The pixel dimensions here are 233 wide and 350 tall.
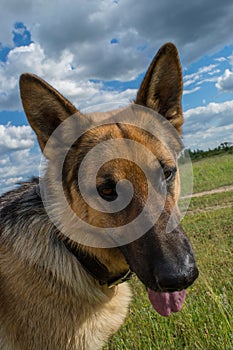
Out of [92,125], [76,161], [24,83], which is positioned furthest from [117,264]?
[24,83]

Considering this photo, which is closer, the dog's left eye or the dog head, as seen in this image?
the dog head

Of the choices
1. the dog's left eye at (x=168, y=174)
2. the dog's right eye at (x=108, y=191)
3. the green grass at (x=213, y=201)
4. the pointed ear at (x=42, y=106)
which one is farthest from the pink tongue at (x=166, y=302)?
the green grass at (x=213, y=201)

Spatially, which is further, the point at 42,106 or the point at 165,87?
the point at 165,87

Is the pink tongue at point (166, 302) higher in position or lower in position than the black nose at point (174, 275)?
lower

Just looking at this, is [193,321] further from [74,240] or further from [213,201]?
[213,201]

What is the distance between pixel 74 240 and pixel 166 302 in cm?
90

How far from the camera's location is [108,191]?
9.45 ft

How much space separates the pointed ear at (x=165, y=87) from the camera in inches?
121

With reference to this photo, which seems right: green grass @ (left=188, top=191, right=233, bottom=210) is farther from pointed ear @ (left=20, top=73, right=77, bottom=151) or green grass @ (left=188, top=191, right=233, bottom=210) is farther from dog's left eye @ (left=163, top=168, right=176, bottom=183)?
pointed ear @ (left=20, top=73, right=77, bottom=151)

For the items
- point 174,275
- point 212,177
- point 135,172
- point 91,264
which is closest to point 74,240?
point 91,264

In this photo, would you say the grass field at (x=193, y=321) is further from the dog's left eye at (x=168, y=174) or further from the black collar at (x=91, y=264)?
the dog's left eye at (x=168, y=174)

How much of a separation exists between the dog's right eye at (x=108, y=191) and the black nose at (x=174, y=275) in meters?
0.70

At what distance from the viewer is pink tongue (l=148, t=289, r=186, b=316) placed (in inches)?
115

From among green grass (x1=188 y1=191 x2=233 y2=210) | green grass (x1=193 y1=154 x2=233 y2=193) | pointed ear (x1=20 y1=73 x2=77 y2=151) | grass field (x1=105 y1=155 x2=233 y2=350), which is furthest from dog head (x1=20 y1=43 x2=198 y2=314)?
green grass (x1=193 y1=154 x2=233 y2=193)
